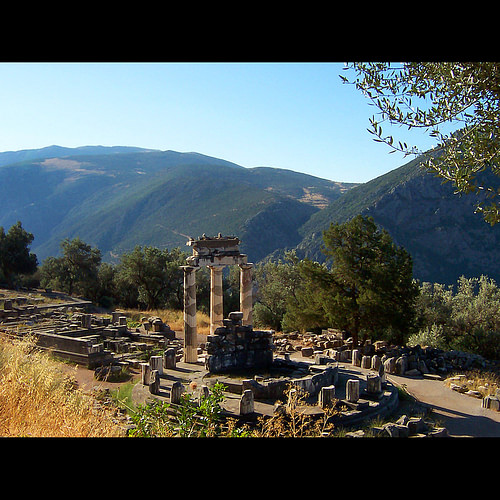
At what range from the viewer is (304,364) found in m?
16.3

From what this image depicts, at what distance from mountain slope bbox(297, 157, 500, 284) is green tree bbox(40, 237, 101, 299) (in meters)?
30.4

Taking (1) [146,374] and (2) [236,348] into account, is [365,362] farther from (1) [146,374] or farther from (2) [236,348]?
(1) [146,374]

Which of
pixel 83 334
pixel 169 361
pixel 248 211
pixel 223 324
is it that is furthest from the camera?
pixel 248 211

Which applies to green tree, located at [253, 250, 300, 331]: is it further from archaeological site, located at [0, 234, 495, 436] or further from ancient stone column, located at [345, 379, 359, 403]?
ancient stone column, located at [345, 379, 359, 403]

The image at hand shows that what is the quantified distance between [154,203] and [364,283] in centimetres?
9294

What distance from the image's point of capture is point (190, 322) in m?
18.0

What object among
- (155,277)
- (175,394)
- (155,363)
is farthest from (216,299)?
(155,277)

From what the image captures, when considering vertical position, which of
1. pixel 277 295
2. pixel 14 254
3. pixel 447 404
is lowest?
pixel 447 404

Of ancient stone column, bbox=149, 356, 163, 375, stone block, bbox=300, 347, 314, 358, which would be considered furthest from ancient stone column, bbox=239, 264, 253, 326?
ancient stone column, bbox=149, 356, 163, 375

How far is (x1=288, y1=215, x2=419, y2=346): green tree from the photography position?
20.1 meters

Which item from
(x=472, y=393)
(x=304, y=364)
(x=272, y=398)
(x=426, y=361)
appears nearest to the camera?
(x=272, y=398)
